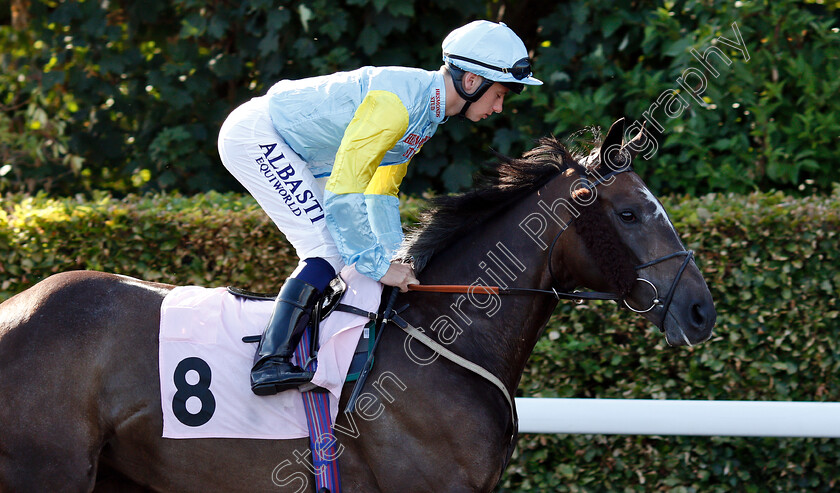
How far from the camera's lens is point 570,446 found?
4.18 m

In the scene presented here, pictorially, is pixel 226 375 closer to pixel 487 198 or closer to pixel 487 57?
pixel 487 198

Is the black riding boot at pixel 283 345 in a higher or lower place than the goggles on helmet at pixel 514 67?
lower

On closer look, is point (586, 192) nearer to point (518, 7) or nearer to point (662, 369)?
point (662, 369)

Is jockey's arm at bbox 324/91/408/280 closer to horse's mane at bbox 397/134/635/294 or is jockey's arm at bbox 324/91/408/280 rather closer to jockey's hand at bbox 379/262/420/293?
jockey's hand at bbox 379/262/420/293

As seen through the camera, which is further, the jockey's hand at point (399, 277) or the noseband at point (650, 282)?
the jockey's hand at point (399, 277)

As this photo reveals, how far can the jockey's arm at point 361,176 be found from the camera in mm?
2566

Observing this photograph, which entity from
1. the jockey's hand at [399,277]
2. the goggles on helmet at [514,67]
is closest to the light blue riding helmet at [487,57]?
the goggles on helmet at [514,67]

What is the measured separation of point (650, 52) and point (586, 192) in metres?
3.24

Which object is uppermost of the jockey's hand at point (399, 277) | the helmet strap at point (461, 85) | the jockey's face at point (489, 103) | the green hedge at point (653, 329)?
the helmet strap at point (461, 85)

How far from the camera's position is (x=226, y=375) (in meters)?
2.68

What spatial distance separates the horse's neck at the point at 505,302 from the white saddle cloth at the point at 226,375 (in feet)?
1.15

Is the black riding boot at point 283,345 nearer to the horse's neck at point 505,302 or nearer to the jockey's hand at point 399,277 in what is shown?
the jockey's hand at point 399,277

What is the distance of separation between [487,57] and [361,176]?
634 mm

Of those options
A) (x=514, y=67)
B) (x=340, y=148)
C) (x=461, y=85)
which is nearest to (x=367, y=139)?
(x=340, y=148)
